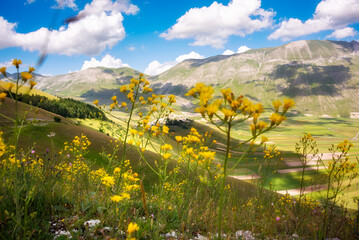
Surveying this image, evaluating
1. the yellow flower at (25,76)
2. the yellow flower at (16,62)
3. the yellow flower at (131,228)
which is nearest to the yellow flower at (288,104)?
the yellow flower at (131,228)

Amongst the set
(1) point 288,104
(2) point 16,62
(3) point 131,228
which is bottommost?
(3) point 131,228

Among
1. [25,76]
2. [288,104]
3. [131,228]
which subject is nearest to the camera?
[131,228]

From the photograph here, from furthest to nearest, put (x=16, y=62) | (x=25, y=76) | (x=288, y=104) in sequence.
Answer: (x=16, y=62), (x=25, y=76), (x=288, y=104)

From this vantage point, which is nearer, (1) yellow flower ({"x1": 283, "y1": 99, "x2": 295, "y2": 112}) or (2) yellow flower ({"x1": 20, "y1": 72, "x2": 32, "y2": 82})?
(1) yellow flower ({"x1": 283, "y1": 99, "x2": 295, "y2": 112})

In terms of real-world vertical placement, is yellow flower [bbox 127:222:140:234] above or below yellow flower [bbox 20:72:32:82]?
below

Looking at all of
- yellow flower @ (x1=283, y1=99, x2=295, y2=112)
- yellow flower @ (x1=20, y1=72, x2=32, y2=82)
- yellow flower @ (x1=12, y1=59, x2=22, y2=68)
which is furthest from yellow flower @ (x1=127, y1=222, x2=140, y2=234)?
yellow flower @ (x1=12, y1=59, x2=22, y2=68)

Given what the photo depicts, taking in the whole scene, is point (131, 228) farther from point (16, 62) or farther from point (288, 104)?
point (16, 62)

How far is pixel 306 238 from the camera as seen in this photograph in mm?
3812

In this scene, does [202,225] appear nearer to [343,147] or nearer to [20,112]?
[343,147]

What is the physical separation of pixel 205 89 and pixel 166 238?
268 centimetres

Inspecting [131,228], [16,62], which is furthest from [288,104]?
[16,62]

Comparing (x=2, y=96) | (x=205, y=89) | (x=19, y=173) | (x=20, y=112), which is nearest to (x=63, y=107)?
(x=20, y=112)

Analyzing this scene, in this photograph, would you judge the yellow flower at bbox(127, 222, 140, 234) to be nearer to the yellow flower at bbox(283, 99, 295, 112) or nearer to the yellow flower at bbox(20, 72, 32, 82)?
the yellow flower at bbox(283, 99, 295, 112)

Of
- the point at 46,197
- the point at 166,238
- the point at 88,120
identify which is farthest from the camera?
the point at 88,120
